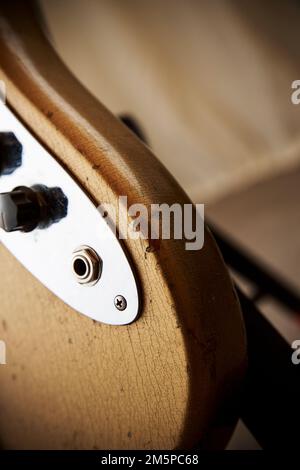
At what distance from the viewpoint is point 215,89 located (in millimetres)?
2434

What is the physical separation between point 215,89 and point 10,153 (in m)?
2.17

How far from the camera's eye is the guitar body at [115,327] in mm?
371

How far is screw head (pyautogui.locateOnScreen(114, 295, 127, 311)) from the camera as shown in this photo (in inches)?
15.2

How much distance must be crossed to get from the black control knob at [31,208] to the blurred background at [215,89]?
4.28ft

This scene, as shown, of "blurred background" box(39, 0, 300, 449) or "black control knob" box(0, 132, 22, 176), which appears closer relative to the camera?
"black control knob" box(0, 132, 22, 176)

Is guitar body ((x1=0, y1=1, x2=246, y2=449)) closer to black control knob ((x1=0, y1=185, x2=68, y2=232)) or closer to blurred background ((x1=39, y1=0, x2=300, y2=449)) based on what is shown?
black control knob ((x1=0, y1=185, x2=68, y2=232))

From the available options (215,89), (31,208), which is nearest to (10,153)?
(31,208)

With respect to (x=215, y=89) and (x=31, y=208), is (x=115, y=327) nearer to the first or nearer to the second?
(x=31, y=208)

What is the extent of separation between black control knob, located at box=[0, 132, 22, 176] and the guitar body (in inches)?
0.8

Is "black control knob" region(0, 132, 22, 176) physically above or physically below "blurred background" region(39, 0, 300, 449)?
below

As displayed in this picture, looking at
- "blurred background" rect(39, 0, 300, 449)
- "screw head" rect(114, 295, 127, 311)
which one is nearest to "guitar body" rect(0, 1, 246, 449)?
"screw head" rect(114, 295, 127, 311)

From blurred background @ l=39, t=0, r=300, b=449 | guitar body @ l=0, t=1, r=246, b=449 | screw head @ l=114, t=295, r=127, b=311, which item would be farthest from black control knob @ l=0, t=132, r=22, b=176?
blurred background @ l=39, t=0, r=300, b=449

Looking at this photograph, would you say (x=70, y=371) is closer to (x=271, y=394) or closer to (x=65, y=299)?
(x=65, y=299)

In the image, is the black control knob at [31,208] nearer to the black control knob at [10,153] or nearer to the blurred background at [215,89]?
the black control knob at [10,153]
